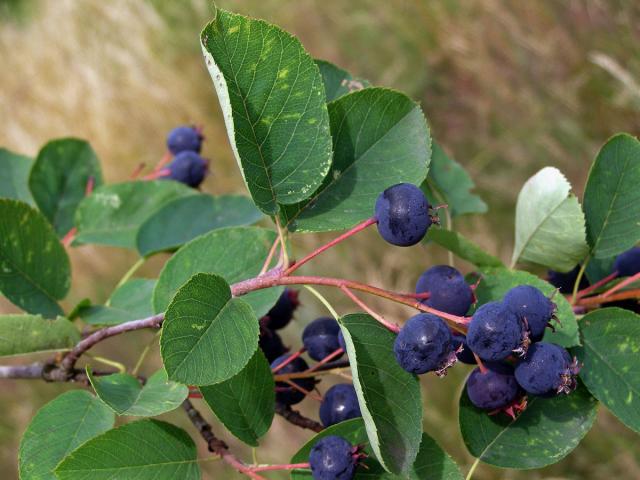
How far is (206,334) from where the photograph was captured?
65 centimetres

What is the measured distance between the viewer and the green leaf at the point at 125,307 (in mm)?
876

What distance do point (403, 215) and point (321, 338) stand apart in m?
0.25

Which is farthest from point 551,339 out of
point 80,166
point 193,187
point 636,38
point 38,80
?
point 38,80

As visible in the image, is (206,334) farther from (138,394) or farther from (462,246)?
(462,246)

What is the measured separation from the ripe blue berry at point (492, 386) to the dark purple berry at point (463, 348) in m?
0.02

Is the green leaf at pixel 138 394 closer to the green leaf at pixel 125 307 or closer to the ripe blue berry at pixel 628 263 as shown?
the green leaf at pixel 125 307

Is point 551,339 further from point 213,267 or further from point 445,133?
point 445,133

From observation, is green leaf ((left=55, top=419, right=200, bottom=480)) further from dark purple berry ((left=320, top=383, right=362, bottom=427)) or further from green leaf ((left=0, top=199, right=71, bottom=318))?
green leaf ((left=0, top=199, right=71, bottom=318))

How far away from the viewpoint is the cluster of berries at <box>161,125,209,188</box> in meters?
1.15

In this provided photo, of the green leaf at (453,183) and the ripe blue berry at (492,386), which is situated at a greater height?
the green leaf at (453,183)

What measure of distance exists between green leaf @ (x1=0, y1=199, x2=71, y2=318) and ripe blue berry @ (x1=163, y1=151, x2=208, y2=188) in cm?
27

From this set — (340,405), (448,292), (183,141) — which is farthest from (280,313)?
(183,141)

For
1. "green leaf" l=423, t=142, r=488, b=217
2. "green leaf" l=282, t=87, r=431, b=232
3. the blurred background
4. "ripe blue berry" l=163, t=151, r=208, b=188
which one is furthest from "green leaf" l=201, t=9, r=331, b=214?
the blurred background

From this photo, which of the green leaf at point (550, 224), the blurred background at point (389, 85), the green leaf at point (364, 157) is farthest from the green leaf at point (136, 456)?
the blurred background at point (389, 85)
